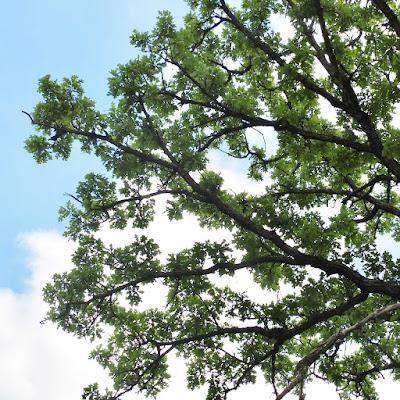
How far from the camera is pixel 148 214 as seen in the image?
10.7 m

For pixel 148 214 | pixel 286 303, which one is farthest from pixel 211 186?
pixel 286 303

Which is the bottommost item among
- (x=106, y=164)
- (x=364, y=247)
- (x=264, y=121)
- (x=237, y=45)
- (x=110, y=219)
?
(x=364, y=247)

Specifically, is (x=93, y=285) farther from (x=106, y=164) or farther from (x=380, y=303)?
(x=380, y=303)

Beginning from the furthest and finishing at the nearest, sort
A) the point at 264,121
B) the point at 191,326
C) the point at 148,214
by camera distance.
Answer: the point at 148,214, the point at 191,326, the point at 264,121

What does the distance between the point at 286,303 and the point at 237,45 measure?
6.40m

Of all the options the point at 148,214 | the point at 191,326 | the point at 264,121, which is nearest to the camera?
the point at 264,121

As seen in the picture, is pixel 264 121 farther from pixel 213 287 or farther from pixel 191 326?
pixel 191 326

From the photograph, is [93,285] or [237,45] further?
[237,45]

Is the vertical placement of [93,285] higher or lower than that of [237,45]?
lower

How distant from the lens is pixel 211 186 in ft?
33.1

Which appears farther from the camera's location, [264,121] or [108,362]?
[108,362]

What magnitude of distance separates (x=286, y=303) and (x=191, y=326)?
2.32 m

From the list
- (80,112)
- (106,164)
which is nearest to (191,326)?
(106,164)

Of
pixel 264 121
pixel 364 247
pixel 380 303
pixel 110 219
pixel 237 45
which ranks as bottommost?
pixel 380 303
